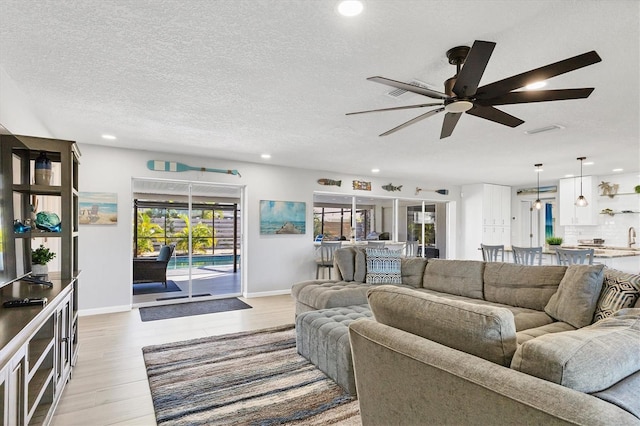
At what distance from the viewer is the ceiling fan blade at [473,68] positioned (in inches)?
67.7

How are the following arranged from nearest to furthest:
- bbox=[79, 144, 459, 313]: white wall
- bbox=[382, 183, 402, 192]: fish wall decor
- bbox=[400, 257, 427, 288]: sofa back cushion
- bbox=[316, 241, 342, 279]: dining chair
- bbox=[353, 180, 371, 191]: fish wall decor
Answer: bbox=[400, 257, 427, 288]: sofa back cushion → bbox=[79, 144, 459, 313]: white wall → bbox=[316, 241, 342, 279]: dining chair → bbox=[353, 180, 371, 191]: fish wall decor → bbox=[382, 183, 402, 192]: fish wall decor

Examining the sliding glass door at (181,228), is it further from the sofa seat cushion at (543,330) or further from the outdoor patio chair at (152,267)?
the sofa seat cushion at (543,330)

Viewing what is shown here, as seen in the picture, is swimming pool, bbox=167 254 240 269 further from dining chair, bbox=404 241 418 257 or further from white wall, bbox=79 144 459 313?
dining chair, bbox=404 241 418 257

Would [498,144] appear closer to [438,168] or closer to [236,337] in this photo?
[438,168]

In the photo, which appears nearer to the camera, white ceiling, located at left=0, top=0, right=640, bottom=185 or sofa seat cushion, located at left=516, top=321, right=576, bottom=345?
white ceiling, located at left=0, top=0, right=640, bottom=185

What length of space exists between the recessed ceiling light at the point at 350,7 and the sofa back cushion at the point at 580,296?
2.47 meters

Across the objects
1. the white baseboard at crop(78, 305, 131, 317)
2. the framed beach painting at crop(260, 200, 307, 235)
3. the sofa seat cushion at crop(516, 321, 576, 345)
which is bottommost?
the white baseboard at crop(78, 305, 131, 317)

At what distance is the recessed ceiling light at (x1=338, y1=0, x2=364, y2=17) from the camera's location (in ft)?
5.87

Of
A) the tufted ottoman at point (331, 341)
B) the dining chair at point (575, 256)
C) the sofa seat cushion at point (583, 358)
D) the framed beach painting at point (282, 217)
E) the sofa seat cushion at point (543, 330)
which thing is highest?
the framed beach painting at point (282, 217)

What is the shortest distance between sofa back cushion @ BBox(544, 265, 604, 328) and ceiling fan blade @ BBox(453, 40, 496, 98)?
1.64m

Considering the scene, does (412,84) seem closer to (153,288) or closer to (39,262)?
(39,262)

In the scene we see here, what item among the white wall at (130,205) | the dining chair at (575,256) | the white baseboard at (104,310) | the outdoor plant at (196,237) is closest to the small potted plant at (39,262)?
the white wall at (130,205)

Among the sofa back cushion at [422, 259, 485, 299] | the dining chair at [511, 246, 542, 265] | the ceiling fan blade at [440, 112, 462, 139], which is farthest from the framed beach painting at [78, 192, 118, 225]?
the dining chair at [511, 246, 542, 265]

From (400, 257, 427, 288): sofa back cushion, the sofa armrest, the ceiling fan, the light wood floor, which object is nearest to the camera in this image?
the sofa armrest
